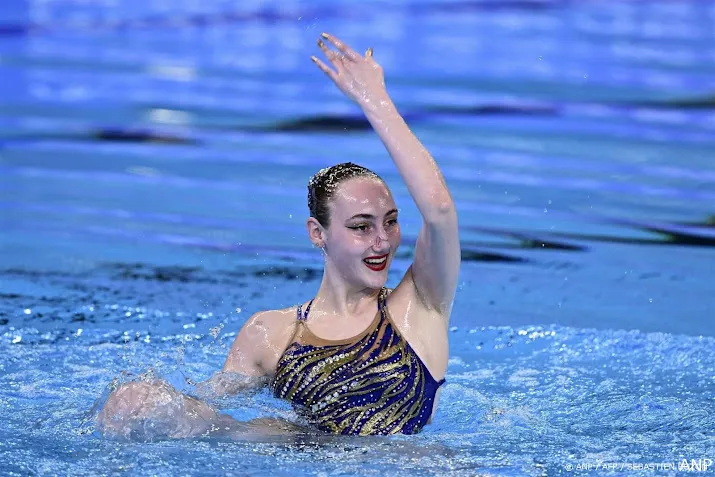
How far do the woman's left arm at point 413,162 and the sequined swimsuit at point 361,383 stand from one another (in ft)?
0.97

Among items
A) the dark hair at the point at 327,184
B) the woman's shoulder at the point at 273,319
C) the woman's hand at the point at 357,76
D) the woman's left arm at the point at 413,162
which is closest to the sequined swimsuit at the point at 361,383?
the woman's shoulder at the point at 273,319

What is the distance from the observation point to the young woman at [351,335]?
3.65 meters

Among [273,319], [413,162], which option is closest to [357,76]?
[413,162]

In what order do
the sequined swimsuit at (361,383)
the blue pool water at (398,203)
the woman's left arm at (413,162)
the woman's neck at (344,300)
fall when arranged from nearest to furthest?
the woman's left arm at (413,162) < the sequined swimsuit at (361,383) < the woman's neck at (344,300) < the blue pool water at (398,203)

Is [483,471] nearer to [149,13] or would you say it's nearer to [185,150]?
[185,150]

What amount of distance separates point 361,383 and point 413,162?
80cm

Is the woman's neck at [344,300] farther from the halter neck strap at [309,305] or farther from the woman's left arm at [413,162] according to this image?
the woman's left arm at [413,162]

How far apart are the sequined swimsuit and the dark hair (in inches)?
17.1

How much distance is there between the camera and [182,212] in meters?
8.23

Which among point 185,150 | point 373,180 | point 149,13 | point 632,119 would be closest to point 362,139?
point 185,150

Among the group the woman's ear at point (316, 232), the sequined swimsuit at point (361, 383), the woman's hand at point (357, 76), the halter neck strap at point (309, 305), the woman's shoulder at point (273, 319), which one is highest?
the woman's hand at point (357, 76)

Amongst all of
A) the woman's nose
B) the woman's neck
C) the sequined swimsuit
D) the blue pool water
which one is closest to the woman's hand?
the woman's nose

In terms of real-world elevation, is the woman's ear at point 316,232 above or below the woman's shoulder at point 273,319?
above

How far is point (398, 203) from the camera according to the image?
8164mm
